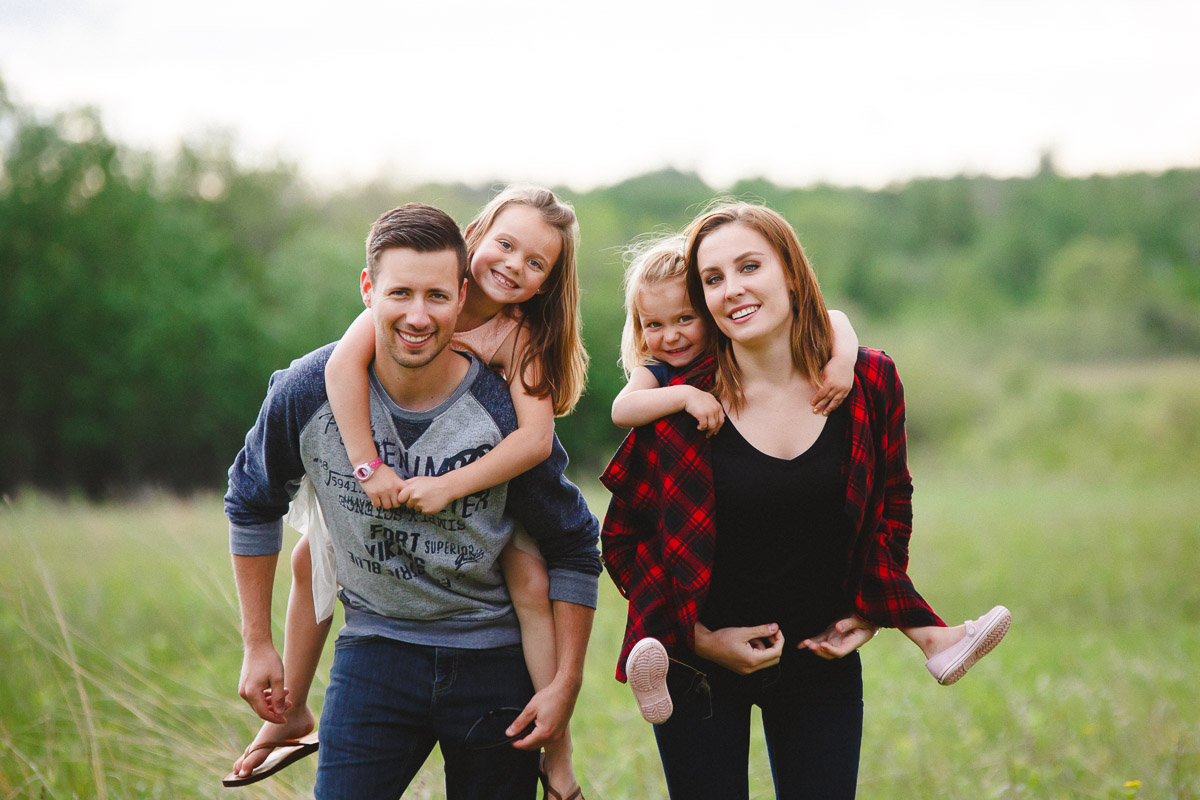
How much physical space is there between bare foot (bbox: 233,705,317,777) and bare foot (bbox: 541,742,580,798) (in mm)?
703

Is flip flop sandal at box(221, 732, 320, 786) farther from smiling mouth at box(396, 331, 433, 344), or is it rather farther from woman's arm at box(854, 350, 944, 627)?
woman's arm at box(854, 350, 944, 627)

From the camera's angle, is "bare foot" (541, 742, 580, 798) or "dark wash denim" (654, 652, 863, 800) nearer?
"dark wash denim" (654, 652, 863, 800)

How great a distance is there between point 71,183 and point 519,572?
102 ft

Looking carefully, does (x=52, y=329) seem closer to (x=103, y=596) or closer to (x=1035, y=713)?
(x=103, y=596)

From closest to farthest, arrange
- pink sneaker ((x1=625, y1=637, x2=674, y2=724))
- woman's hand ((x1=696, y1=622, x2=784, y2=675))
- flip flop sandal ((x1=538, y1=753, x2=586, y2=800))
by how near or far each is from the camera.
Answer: pink sneaker ((x1=625, y1=637, x2=674, y2=724))
woman's hand ((x1=696, y1=622, x2=784, y2=675))
flip flop sandal ((x1=538, y1=753, x2=586, y2=800))

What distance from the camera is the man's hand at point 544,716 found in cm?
243

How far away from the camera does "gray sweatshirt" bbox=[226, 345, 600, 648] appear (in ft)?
7.83

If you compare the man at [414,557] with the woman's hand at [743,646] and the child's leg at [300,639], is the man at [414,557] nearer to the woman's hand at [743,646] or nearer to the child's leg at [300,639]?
the child's leg at [300,639]

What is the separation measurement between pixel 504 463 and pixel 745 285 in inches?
29.0

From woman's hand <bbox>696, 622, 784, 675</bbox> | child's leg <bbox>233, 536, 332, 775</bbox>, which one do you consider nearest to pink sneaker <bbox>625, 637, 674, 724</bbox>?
woman's hand <bbox>696, 622, 784, 675</bbox>

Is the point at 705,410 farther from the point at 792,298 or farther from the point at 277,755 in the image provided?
the point at 277,755

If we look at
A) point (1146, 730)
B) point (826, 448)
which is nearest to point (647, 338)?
point (826, 448)

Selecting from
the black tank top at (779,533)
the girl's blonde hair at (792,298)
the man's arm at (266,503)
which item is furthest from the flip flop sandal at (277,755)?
the girl's blonde hair at (792,298)

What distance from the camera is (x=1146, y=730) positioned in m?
5.12
